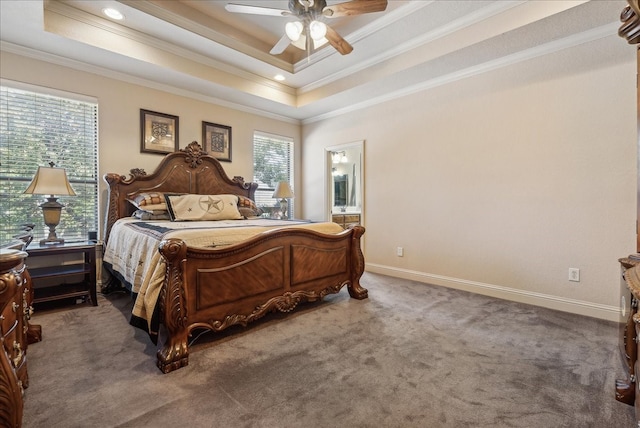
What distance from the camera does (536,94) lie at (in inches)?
118

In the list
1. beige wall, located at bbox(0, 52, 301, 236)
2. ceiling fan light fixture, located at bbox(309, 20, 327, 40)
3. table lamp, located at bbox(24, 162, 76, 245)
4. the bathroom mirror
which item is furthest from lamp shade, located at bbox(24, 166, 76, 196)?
the bathroom mirror

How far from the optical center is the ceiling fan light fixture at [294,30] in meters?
2.43

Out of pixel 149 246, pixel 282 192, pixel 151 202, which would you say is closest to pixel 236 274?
pixel 149 246

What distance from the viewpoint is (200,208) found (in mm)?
3484

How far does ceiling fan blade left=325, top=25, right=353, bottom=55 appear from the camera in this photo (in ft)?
8.41

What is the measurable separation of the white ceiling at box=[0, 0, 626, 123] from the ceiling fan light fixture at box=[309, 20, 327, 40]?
914 millimetres

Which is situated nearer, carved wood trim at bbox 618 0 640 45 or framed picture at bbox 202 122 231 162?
carved wood trim at bbox 618 0 640 45

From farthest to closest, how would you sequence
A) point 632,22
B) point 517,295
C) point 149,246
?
1. point 517,295
2. point 149,246
3. point 632,22

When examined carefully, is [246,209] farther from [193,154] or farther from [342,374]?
[342,374]

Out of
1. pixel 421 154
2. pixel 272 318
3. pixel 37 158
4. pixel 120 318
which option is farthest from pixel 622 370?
pixel 37 158

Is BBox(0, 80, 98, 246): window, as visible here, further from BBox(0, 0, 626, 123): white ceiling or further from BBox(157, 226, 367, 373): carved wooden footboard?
BBox(157, 226, 367, 373): carved wooden footboard

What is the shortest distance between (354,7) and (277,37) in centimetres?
168

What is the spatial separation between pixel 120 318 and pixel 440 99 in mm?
4143

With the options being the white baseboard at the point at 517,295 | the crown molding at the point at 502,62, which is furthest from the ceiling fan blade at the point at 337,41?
the white baseboard at the point at 517,295
